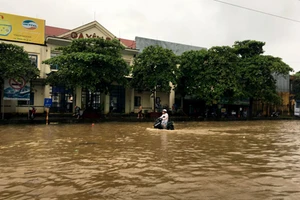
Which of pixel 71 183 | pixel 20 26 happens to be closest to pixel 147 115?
pixel 20 26

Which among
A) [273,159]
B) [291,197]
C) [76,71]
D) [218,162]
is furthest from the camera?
[76,71]

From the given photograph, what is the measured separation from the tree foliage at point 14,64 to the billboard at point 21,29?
14.7 feet

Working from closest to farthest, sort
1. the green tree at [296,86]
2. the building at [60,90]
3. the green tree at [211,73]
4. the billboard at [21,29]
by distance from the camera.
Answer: the billboard at [21,29]
the building at [60,90]
the green tree at [211,73]
the green tree at [296,86]

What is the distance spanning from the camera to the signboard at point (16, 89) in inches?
984

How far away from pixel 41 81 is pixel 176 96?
18786 millimetres

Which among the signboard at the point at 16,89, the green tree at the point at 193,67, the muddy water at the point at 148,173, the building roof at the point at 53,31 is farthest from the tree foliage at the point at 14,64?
the green tree at the point at 193,67

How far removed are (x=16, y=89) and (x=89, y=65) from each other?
7.01 meters

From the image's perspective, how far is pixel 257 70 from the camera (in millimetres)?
34938

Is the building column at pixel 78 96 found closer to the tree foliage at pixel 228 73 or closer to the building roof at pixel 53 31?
the building roof at pixel 53 31

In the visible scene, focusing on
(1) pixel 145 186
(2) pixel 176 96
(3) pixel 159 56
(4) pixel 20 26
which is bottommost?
(1) pixel 145 186

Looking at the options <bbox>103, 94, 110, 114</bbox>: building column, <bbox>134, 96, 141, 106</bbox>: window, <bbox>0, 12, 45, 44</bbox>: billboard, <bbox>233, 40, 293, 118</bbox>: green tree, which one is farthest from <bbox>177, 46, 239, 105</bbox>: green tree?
<bbox>0, 12, 45, 44</bbox>: billboard

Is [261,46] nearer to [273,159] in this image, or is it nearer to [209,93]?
[209,93]

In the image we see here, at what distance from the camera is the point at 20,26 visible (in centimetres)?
2886

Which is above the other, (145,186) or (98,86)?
(98,86)
